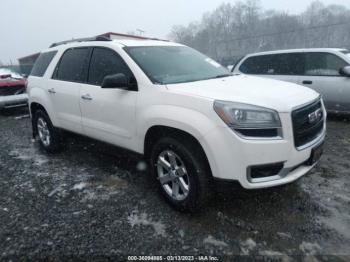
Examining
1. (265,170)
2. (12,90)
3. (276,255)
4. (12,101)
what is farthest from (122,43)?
(12,90)

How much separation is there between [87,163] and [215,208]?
2.38m

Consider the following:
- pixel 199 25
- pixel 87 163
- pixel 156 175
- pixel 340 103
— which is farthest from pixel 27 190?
pixel 199 25

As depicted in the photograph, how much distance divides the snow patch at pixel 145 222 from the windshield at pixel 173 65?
55.2 inches

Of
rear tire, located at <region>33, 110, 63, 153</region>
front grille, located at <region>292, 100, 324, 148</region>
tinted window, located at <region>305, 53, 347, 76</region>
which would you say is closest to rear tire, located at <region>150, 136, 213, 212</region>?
front grille, located at <region>292, 100, 324, 148</region>

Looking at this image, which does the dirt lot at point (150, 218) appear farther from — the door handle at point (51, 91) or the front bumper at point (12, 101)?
the front bumper at point (12, 101)

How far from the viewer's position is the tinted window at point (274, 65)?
22.1 feet

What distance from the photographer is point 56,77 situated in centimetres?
459

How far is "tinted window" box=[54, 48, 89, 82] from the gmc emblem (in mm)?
2825

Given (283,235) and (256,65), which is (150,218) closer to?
(283,235)

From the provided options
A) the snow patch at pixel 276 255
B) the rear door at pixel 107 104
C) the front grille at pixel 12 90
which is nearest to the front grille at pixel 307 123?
the snow patch at pixel 276 255

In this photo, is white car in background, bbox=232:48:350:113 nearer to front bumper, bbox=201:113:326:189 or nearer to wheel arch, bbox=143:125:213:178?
front bumper, bbox=201:113:326:189

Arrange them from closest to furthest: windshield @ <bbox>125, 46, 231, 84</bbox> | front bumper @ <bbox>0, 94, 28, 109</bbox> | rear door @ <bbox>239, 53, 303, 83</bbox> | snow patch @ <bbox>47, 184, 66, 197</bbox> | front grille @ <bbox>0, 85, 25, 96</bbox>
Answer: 1. windshield @ <bbox>125, 46, 231, 84</bbox>
2. snow patch @ <bbox>47, 184, 66, 197</bbox>
3. rear door @ <bbox>239, 53, 303, 83</bbox>
4. front bumper @ <bbox>0, 94, 28, 109</bbox>
5. front grille @ <bbox>0, 85, 25, 96</bbox>

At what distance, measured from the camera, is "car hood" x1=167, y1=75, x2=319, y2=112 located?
2.61 metres

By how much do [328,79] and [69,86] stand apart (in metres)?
5.11
